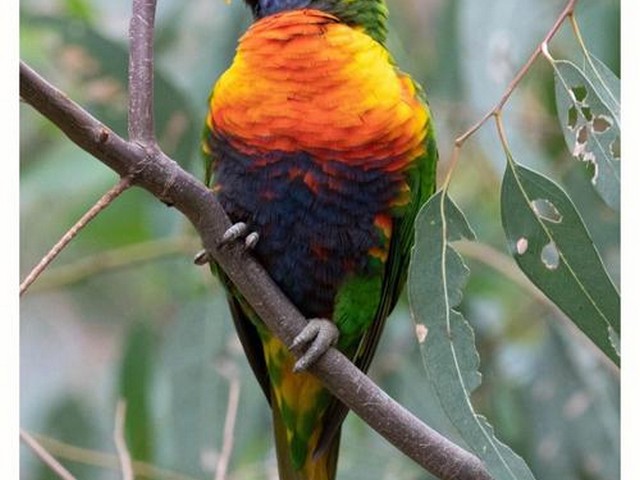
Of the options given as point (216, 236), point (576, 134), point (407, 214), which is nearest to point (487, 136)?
point (407, 214)

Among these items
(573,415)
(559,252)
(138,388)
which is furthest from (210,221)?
(573,415)

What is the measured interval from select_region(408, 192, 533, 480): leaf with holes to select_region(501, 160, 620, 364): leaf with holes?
0.20 feet

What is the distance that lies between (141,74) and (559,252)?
468mm

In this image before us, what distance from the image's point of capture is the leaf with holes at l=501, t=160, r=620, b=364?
111cm

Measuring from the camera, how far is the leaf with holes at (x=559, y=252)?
1.11 meters

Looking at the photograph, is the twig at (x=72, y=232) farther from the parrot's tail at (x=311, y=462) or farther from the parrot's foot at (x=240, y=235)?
the parrot's tail at (x=311, y=462)

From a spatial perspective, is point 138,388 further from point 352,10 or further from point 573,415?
point 352,10

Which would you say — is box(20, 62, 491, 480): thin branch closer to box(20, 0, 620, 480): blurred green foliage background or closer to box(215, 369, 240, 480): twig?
box(215, 369, 240, 480): twig

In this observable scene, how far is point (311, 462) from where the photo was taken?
1.56 metres

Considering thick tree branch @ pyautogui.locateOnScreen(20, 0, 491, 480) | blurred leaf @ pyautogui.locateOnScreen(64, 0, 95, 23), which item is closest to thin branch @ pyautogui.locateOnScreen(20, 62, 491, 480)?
thick tree branch @ pyautogui.locateOnScreen(20, 0, 491, 480)

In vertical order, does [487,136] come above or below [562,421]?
above

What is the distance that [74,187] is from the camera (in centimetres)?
222
